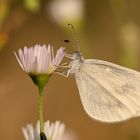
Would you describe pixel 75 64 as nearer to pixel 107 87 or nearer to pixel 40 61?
pixel 107 87

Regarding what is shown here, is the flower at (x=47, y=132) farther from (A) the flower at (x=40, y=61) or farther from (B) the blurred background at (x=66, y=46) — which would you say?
(B) the blurred background at (x=66, y=46)

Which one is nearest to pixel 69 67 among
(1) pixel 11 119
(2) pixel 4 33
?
(2) pixel 4 33

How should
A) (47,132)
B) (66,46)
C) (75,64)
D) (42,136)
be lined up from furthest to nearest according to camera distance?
1. (66,46)
2. (75,64)
3. (47,132)
4. (42,136)

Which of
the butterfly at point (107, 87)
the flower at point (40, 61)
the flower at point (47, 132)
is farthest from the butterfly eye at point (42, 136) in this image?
the butterfly at point (107, 87)

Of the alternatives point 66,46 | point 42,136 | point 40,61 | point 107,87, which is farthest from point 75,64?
point 66,46

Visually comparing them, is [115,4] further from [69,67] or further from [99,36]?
[99,36]

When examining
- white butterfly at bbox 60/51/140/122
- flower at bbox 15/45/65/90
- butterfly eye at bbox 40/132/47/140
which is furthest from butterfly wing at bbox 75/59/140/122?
butterfly eye at bbox 40/132/47/140

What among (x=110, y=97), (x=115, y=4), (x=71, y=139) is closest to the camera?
(x=71, y=139)

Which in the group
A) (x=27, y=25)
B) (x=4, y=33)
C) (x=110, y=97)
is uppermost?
(x=4, y=33)
